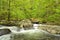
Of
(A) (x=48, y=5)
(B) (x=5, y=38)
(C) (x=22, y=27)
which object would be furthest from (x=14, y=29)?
(A) (x=48, y=5)

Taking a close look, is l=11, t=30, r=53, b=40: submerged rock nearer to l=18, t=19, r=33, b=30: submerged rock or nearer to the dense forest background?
l=18, t=19, r=33, b=30: submerged rock

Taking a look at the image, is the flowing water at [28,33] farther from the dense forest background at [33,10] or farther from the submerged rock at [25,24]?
the dense forest background at [33,10]

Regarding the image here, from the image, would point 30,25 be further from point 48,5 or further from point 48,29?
point 48,5

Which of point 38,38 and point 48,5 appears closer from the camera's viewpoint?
point 38,38

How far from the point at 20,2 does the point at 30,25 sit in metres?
1.21

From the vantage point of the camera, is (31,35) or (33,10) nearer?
(31,35)

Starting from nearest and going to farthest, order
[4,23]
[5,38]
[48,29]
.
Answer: [5,38], [48,29], [4,23]

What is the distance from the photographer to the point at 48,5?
276 inches

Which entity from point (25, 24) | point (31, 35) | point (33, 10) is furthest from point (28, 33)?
point (33, 10)

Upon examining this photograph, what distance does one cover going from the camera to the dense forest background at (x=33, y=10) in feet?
22.8

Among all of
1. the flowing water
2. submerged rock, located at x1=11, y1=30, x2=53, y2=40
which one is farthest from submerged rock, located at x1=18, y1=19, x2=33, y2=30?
submerged rock, located at x1=11, y1=30, x2=53, y2=40

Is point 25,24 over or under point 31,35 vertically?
over

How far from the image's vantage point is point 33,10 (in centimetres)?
696

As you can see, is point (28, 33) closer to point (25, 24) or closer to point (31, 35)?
point (31, 35)
